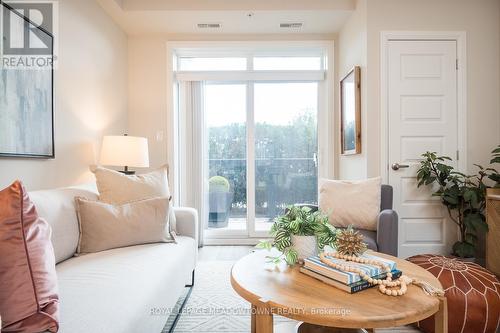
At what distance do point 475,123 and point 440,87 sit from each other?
48 centimetres

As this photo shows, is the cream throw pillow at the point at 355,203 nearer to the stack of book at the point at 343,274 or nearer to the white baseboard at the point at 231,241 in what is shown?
the stack of book at the point at 343,274

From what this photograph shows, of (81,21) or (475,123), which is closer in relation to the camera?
(81,21)

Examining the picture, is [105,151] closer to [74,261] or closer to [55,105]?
[55,105]

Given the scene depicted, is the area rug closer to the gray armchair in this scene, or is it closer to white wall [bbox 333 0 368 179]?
the gray armchair

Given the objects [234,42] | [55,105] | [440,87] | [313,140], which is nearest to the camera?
[55,105]

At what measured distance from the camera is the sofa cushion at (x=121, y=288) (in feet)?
3.11

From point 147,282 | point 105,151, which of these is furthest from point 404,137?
point 105,151

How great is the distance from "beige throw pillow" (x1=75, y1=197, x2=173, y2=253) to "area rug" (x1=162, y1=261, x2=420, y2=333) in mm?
506

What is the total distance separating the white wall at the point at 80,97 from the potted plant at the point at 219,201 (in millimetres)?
1271

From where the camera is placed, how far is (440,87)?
270cm

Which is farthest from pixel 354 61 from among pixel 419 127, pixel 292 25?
pixel 419 127

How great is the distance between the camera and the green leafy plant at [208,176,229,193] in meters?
3.61

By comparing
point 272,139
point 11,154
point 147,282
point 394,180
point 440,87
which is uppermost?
point 440,87

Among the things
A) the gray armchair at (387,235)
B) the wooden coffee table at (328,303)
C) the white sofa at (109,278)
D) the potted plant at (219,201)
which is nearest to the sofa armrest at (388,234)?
the gray armchair at (387,235)
